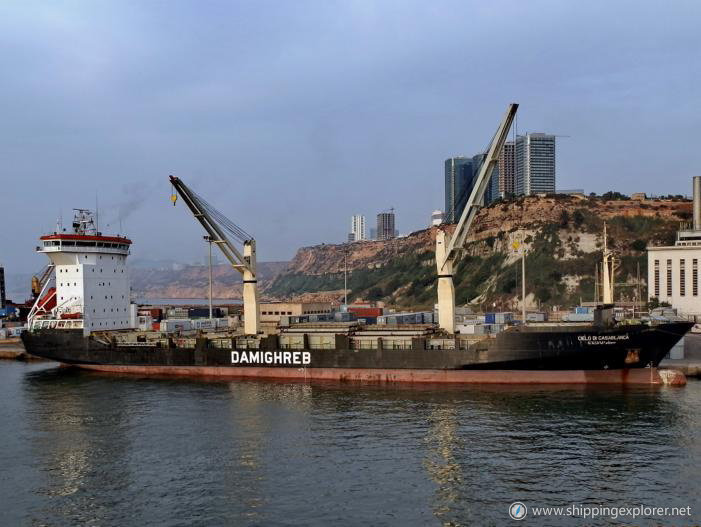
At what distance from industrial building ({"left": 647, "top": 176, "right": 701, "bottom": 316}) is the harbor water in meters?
58.4

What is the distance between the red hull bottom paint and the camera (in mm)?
40250

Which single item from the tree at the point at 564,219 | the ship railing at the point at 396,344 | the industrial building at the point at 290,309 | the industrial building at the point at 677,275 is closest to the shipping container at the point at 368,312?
the industrial building at the point at 290,309

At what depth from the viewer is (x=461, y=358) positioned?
41438 mm

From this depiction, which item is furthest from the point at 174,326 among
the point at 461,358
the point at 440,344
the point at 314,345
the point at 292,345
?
the point at 461,358

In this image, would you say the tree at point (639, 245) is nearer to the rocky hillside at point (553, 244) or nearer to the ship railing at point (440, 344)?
the rocky hillside at point (553, 244)

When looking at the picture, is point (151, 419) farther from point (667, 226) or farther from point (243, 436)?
point (667, 226)

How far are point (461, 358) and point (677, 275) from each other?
66.1 metres

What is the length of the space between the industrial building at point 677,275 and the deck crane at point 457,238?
197 ft

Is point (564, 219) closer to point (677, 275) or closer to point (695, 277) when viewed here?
point (677, 275)

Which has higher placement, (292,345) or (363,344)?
(363,344)

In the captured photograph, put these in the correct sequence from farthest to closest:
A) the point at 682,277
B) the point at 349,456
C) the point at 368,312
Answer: the point at 368,312 → the point at 682,277 → the point at 349,456

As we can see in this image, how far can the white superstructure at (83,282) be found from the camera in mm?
52875

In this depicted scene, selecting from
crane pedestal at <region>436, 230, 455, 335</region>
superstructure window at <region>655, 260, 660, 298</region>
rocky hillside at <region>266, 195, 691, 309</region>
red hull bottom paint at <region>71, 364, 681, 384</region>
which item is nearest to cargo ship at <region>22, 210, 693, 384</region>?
red hull bottom paint at <region>71, 364, 681, 384</region>

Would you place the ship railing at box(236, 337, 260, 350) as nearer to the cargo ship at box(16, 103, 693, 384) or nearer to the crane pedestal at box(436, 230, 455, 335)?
the cargo ship at box(16, 103, 693, 384)
